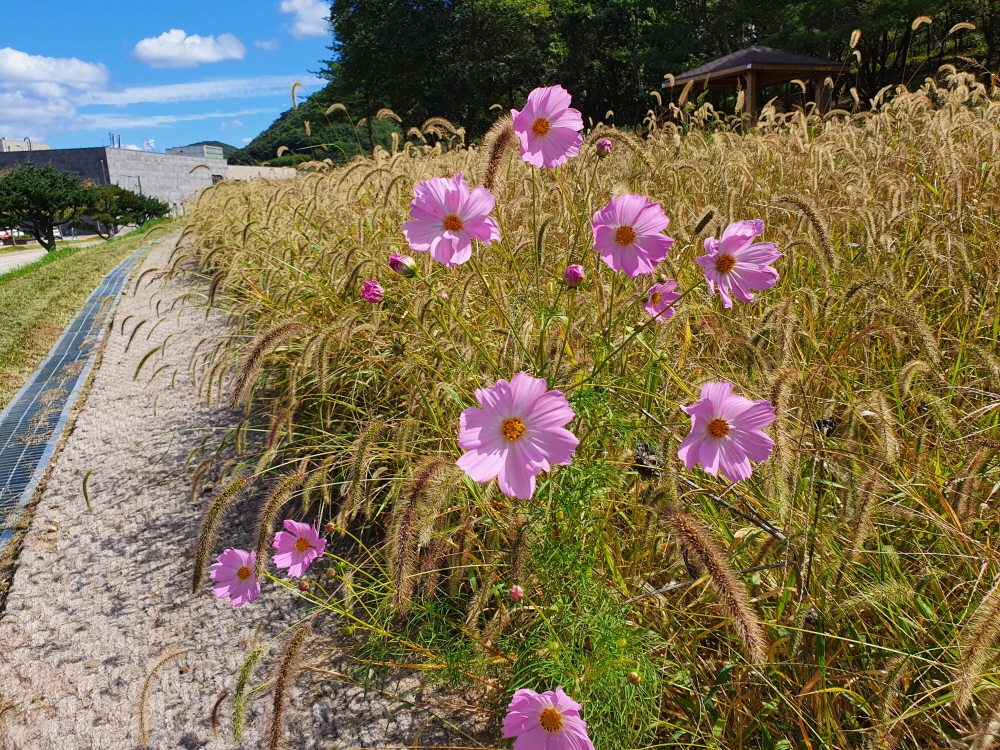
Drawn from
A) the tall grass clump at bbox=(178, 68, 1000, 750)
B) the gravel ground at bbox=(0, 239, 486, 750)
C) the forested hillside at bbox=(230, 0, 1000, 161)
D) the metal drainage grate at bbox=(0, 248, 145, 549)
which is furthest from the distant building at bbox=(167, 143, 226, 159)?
the tall grass clump at bbox=(178, 68, 1000, 750)

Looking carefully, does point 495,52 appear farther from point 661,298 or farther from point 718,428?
point 718,428

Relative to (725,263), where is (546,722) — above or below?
below

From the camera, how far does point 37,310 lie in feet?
19.8

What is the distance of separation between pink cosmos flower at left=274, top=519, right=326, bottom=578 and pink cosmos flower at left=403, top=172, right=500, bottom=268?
0.76 meters

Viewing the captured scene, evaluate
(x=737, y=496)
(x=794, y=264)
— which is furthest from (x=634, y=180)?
(x=737, y=496)

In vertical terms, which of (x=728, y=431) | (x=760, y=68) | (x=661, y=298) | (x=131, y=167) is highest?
(x=131, y=167)

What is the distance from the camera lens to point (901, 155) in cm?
354

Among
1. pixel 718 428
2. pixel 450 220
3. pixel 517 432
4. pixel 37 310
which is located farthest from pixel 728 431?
pixel 37 310

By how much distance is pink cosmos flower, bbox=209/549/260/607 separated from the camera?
1.65 meters

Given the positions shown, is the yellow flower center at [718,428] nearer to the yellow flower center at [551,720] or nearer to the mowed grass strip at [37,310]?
the yellow flower center at [551,720]

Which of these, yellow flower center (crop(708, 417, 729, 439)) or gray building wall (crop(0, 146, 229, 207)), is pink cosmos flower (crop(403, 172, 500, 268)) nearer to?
yellow flower center (crop(708, 417, 729, 439))

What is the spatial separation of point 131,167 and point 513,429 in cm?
4629

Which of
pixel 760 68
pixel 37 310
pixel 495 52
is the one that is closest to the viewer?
pixel 37 310

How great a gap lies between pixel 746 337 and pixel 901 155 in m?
2.56
